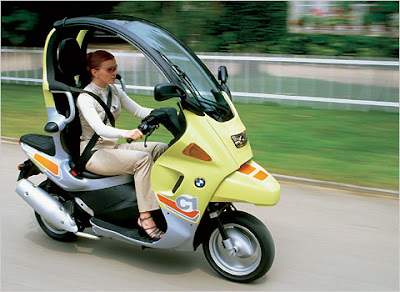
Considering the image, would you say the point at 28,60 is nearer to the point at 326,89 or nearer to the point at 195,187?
the point at 326,89

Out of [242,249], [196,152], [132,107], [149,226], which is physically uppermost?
[132,107]

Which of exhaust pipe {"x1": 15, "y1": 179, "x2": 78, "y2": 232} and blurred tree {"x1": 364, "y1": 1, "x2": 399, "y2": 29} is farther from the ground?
blurred tree {"x1": 364, "y1": 1, "x2": 399, "y2": 29}

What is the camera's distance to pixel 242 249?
13.3 ft

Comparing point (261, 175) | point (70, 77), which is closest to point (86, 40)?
point (70, 77)

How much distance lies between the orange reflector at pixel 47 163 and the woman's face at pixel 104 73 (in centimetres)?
78

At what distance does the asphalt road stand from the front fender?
677mm

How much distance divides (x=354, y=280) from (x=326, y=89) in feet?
20.3

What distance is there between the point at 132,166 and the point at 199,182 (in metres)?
0.59

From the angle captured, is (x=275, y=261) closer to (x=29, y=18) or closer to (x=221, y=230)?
(x=221, y=230)

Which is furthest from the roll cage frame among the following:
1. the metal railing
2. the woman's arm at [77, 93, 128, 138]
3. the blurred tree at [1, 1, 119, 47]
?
the blurred tree at [1, 1, 119, 47]

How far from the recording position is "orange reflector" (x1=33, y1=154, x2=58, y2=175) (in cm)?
451

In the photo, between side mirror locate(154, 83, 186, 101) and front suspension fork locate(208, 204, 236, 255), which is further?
front suspension fork locate(208, 204, 236, 255)

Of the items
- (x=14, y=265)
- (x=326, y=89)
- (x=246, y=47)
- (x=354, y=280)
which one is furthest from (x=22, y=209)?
(x=246, y=47)

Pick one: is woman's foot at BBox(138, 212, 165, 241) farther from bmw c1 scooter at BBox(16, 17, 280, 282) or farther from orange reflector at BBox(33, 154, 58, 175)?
orange reflector at BBox(33, 154, 58, 175)
